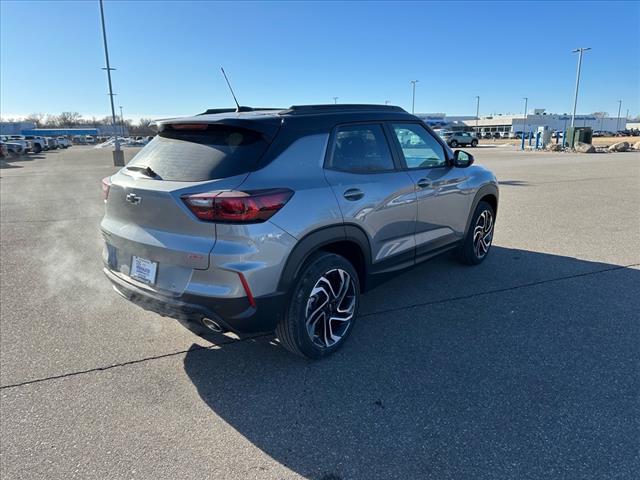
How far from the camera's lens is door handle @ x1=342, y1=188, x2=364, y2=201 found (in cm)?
314

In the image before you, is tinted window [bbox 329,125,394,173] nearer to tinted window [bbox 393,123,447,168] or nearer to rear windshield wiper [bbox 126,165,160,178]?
tinted window [bbox 393,123,447,168]

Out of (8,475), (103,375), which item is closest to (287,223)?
(103,375)

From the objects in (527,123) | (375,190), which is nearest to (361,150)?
(375,190)

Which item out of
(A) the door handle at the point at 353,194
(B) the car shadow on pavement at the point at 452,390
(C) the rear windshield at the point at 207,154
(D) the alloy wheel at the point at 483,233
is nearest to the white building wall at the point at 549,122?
(D) the alloy wheel at the point at 483,233

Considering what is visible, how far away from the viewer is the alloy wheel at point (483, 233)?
16.9 feet

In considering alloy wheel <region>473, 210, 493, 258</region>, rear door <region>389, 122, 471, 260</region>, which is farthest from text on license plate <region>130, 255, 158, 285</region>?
alloy wheel <region>473, 210, 493, 258</region>

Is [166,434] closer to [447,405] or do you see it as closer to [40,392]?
[40,392]

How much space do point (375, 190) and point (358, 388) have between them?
1.48m

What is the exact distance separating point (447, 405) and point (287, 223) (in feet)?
4.97

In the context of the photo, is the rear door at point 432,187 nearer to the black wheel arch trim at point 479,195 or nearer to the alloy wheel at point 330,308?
the black wheel arch trim at point 479,195

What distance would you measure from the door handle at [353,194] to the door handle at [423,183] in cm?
86

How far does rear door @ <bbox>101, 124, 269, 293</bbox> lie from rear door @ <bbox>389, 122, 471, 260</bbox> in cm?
163

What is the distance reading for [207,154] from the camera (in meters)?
2.84

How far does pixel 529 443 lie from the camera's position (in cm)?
239
